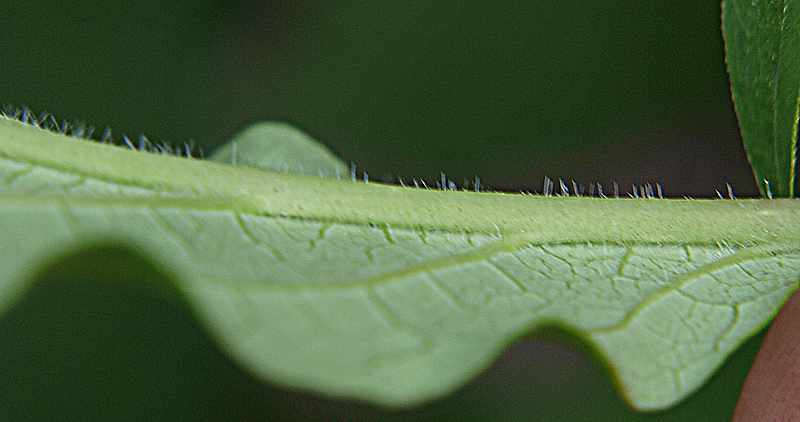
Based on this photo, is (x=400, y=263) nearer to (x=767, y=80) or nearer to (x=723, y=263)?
(x=723, y=263)

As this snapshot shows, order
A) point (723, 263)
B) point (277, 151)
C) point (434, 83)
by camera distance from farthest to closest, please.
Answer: point (434, 83)
point (277, 151)
point (723, 263)

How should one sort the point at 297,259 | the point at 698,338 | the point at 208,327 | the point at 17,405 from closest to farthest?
the point at 208,327, the point at 297,259, the point at 698,338, the point at 17,405

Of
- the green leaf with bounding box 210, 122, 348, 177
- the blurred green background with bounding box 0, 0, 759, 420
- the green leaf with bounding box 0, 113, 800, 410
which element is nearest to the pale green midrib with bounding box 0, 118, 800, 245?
the green leaf with bounding box 0, 113, 800, 410

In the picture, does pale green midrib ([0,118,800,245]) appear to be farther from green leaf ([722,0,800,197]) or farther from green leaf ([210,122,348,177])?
green leaf ([210,122,348,177])

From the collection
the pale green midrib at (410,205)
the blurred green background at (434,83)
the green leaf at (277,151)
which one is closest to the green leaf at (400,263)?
the pale green midrib at (410,205)

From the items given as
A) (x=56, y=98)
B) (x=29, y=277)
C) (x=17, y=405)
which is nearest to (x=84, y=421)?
(x=17, y=405)

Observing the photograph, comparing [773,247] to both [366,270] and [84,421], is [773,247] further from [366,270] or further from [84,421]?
[84,421]

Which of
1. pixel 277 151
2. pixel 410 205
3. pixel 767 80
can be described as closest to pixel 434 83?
pixel 277 151
